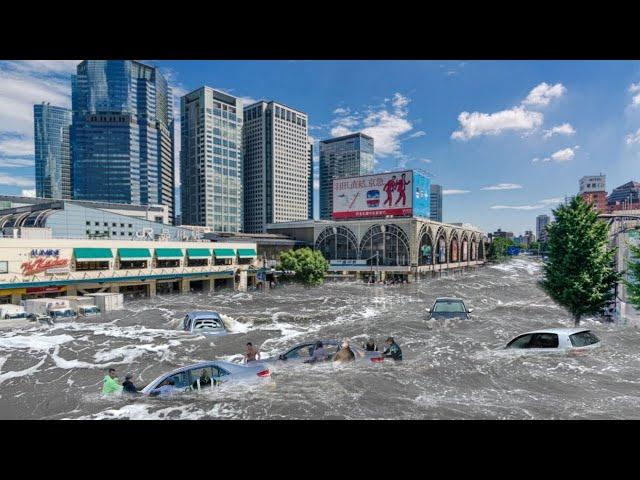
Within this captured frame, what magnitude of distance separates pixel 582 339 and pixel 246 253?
42.5 meters

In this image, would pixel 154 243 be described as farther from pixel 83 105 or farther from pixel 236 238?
pixel 83 105

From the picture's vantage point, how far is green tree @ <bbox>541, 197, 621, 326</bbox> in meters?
16.4

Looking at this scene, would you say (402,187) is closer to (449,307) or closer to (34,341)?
(449,307)

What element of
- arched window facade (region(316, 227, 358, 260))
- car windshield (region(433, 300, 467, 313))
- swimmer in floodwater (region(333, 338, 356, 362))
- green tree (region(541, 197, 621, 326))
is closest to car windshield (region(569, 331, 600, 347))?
green tree (region(541, 197, 621, 326))

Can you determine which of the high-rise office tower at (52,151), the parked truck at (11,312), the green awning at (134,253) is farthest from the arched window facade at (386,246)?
the high-rise office tower at (52,151)

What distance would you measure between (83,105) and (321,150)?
96.8 metres

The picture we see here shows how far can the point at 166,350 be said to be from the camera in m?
13.8

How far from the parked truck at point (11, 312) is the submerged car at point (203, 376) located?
64.0 ft

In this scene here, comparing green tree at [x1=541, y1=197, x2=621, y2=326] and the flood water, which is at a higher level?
green tree at [x1=541, y1=197, x2=621, y2=326]

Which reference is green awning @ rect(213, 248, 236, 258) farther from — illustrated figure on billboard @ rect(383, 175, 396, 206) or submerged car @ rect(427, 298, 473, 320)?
submerged car @ rect(427, 298, 473, 320)

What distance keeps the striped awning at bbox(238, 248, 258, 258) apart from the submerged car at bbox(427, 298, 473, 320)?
33933 millimetres

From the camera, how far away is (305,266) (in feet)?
126

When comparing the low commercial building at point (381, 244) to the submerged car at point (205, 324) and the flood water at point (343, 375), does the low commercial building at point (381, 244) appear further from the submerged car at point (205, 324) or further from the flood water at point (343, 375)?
the submerged car at point (205, 324)

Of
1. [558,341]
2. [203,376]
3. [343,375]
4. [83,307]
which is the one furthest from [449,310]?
[83,307]
